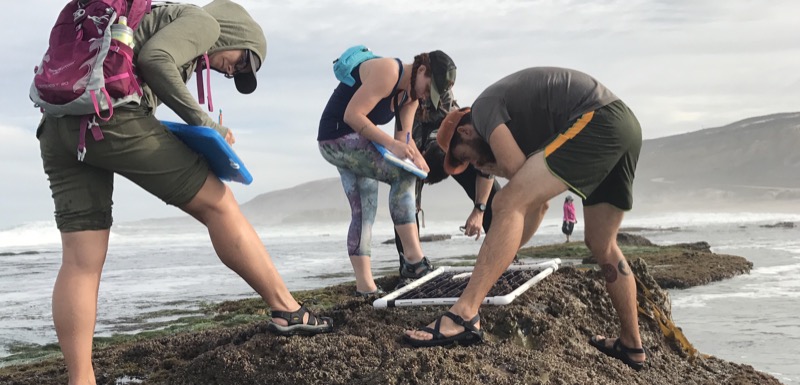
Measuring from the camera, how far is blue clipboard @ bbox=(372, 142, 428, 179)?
15.7 feet

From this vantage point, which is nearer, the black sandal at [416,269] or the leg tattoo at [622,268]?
the leg tattoo at [622,268]

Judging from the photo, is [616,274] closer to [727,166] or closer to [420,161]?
[420,161]

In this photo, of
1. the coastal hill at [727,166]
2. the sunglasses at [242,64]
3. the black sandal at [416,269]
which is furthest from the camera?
the coastal hill at [727,166]

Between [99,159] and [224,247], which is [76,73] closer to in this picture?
[99,159]

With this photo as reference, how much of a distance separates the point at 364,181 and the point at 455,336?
226cm

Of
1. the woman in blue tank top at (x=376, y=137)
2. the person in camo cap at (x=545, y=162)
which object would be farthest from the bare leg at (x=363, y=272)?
the person in camo cap at (x=545, y=162)

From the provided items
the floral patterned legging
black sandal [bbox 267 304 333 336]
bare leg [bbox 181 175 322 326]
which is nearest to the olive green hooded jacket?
bare leg [bbox 181 175 322 326]

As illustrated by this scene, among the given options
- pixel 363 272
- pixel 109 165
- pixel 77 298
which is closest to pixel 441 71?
pixel 363 272

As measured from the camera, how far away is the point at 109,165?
3.10 meters

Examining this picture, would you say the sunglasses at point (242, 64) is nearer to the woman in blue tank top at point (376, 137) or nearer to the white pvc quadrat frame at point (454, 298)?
the woman in blue tank top at point (376, 137)

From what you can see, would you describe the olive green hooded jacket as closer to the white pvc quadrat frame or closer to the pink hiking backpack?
the pink hiking backpack

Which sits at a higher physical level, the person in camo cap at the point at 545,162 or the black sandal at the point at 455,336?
the person in camo cap at the point at 545,162

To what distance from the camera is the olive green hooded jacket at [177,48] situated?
3057 millimetres

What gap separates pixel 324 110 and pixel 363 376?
2626mm
